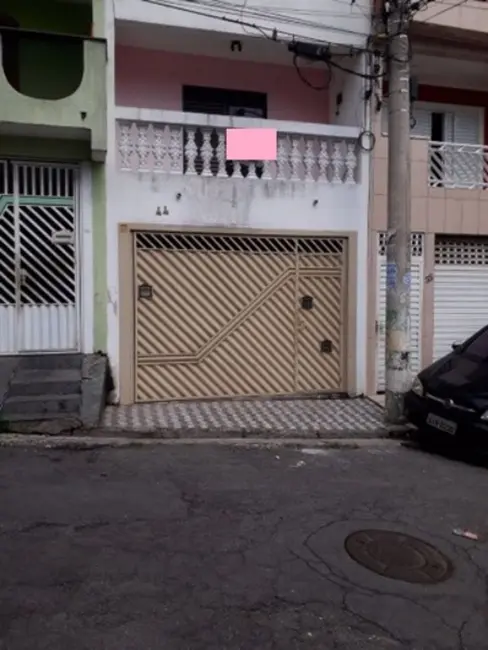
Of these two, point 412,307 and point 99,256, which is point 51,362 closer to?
point 99,256

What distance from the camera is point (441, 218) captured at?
9703 mm

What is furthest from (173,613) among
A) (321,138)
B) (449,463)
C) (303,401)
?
(321,138)

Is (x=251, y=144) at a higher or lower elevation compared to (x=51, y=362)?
higher

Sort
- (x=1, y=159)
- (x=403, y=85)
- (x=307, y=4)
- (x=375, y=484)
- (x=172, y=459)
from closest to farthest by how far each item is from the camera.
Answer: (x=375, y=484) < (x=172, y=459) < (x=403, y=85) < (x=1, y=159) < (x=307, y=4)

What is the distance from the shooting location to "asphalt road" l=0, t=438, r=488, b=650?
10.5 feet

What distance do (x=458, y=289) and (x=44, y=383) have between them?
6.58 m

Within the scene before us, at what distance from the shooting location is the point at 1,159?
823 centimetres

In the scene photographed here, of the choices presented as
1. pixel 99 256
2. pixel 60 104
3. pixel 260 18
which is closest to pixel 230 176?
pixel 99 256

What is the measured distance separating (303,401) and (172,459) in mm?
3298

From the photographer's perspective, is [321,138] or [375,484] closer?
[375,484]

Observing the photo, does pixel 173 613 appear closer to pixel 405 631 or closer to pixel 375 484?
pixel 405 631

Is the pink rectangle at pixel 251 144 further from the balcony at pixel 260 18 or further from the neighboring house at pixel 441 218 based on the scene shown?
the neighboring house at pixel 441 218

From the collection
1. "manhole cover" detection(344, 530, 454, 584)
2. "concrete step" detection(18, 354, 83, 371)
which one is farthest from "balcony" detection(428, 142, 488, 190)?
"manhole cover" detection(344, 530, 454, 584)

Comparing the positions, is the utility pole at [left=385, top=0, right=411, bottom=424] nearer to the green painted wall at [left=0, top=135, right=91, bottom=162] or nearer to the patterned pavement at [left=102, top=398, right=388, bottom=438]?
the patterned pavement at [left=102, top=398, right=388, bottom=438]
